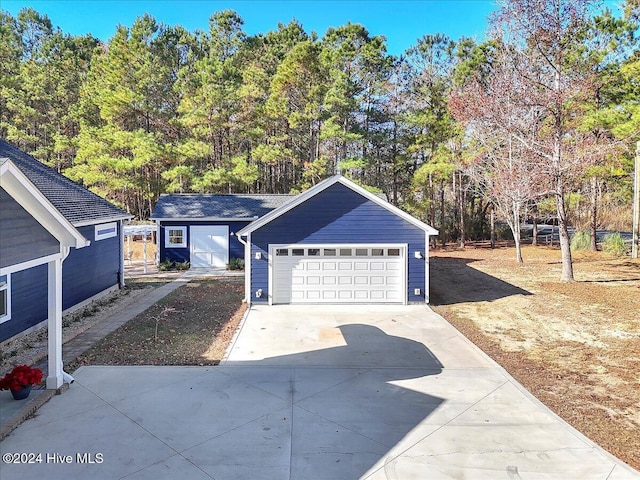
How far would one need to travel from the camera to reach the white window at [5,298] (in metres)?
9.41

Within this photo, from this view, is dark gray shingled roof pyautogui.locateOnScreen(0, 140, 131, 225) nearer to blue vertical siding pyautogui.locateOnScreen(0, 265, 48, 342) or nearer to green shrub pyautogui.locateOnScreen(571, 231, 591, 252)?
blue vertical siding pyautogui.locateOnScreen(0, 265, 48, 342)

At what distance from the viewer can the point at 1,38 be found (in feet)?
120

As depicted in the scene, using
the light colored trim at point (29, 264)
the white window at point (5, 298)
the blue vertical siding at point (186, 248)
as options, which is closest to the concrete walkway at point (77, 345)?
the white window at point (5, 298)

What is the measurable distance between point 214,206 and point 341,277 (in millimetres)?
11261

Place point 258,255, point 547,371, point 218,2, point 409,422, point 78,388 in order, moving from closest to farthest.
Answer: point 409,422
point 78,388
point 547,371
point 258,255
point 218,2

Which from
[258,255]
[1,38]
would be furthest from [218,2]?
[258,255]

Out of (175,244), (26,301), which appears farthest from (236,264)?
(26,301)

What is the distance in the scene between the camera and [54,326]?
279 inches

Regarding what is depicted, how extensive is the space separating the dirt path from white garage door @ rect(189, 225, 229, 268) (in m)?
10.3

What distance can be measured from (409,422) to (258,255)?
8.42 metres

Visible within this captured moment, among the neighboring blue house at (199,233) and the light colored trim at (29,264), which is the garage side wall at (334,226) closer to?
the light colored trim at (29,264)

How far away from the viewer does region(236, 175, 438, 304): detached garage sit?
13695 millimetres

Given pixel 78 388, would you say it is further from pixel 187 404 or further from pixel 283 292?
pixel 283 292

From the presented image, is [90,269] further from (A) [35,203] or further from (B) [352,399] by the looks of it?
(B) [352,399]
